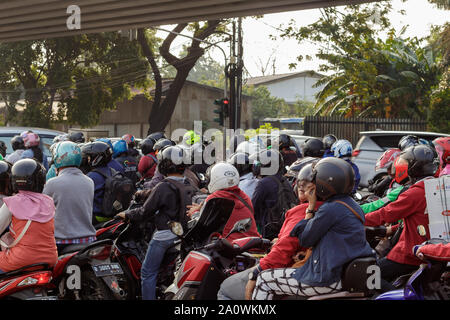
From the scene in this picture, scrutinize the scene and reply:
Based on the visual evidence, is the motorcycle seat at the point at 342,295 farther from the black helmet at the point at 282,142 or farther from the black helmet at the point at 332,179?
the black helmet at the point at 282,142

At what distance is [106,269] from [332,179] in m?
2.41

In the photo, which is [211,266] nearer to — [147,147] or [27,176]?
[27,176]

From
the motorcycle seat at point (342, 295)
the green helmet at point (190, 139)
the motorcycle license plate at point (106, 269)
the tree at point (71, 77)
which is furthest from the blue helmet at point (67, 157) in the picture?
the tree at point (71, 77)

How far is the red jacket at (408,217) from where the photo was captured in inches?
173

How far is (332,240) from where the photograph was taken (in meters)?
3.48

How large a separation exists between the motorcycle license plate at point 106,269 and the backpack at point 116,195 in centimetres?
91

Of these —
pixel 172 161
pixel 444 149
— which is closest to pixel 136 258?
pixel 172 161

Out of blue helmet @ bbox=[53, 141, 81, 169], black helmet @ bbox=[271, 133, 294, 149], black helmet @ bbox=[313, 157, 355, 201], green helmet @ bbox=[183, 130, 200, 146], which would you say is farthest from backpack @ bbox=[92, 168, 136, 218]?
green helmet @ bbox=[183, 130, 200, 146]

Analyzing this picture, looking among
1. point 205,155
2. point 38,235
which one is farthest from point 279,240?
point 205,155

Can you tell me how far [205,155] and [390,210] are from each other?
5.98 m

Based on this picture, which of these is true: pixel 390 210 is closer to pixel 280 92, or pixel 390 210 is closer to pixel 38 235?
pixel 38 235

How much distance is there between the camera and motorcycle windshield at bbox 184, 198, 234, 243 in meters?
4.76

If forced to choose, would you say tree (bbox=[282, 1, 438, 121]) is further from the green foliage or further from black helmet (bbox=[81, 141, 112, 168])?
black helmet (bbox=[81, 141, 112, 168])

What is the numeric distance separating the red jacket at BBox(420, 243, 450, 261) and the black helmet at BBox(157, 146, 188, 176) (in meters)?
2.69
